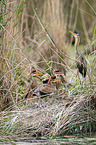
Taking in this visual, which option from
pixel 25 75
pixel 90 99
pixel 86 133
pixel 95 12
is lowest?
pixel 86 133

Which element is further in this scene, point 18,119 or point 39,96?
point 39,96

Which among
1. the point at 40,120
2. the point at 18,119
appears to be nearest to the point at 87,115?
the point at 40,120

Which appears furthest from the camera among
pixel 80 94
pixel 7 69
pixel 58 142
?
pixel 7 69

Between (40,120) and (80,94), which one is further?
(80,94)

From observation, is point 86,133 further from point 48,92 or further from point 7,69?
point 7,69

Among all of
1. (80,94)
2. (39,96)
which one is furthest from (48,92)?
(80,94)

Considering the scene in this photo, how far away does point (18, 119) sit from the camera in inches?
164

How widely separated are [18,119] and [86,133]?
982 millimetres

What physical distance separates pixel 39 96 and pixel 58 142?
1146 millimetres

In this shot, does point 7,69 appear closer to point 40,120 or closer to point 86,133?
point 40,120

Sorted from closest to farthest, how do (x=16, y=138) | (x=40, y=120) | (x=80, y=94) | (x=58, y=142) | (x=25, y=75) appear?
(x=58, y=142)
(x=16, y=138)
(x=40, y=120)
(x=80, y=94)
(x=25, y=75)

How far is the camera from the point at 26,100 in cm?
463

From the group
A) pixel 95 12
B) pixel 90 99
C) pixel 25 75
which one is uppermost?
pixel 95 12

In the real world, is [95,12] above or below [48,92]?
above
